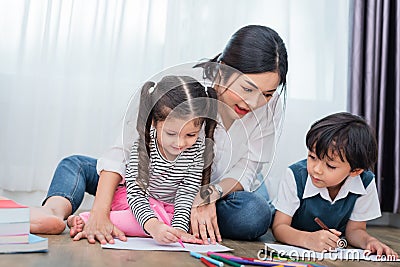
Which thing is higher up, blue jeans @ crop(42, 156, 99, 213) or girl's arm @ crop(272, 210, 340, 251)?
blue jeans @ crop(42, 156, 99, 213)

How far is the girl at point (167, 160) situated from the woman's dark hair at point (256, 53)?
0.16 metres

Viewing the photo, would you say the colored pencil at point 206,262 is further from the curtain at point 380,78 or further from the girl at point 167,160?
the curtain at point 380,78

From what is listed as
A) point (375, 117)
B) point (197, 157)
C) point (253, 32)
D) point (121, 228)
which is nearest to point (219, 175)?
point (197, 157)

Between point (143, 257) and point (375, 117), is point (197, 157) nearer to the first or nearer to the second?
point (143, 257)

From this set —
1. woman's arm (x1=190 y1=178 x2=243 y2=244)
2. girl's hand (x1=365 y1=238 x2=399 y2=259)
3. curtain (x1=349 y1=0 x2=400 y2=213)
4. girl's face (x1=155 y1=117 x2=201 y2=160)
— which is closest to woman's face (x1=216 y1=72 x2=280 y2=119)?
girl's face (x1=155 y1=117 x2=201 y2=160)

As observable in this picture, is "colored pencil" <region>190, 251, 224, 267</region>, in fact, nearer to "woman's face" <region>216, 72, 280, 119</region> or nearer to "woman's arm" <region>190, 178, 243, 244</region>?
"woman's arm" <region>190, 178, 243, 244</region>

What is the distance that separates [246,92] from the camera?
1.43 metres

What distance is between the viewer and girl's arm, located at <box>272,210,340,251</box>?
1.40 m

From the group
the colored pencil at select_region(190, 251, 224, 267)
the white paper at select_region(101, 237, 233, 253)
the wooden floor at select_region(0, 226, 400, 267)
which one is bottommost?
the wooden floor at select_region(0, 226, 400, 267)

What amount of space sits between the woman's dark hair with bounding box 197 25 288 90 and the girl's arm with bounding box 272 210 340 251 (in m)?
0.39

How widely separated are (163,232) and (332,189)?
0.60 metres

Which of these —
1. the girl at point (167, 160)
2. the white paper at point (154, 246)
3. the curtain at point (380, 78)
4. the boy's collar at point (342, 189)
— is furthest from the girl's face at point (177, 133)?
the curtain at point (380, 78)

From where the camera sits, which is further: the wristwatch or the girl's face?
the wristwatch

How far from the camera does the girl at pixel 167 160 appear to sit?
132cm
